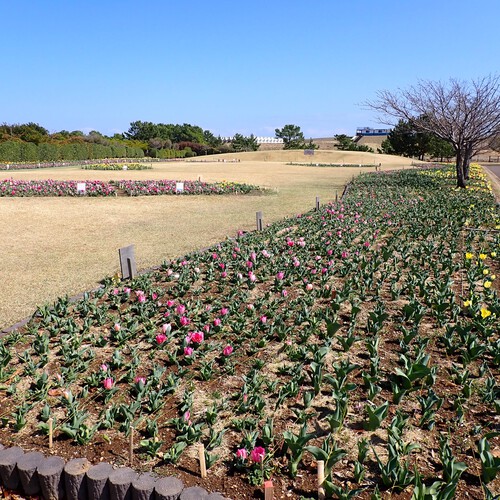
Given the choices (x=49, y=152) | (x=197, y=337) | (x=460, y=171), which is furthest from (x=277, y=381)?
(x=49, y=152)

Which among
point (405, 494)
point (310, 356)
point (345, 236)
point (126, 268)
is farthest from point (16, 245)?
point (405, 494)

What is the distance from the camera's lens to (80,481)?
2580mm

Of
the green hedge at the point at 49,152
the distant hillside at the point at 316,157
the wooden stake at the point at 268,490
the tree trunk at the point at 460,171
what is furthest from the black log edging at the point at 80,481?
the distant hillside at the point at 316,157

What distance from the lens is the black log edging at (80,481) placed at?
243 cm

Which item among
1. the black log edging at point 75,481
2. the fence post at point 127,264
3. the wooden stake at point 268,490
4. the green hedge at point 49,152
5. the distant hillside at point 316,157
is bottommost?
the black log edging at point 75,481

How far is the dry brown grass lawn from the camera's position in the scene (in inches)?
269

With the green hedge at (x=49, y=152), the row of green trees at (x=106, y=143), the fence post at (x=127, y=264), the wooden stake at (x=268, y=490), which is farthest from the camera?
the row of green trees at (x=106, y=143)

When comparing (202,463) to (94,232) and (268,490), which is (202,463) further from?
(94,232)

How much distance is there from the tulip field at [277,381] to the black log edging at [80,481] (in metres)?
0.15

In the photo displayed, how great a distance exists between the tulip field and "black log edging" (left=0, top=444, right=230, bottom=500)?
15 centimetres

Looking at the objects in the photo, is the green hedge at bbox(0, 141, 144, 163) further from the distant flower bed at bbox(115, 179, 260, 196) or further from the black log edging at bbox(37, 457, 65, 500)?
the black log edging at bbox(37, 457, 65, 500)

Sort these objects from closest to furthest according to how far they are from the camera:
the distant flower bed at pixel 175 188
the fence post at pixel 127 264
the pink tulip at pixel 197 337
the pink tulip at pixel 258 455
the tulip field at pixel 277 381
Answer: the pink tulip at pixel 258 455
the tulip field at pixel 277 381
the pink tulip at pixel 197 337
the fence post at pixel 127 264
the distant flower bed at pixel 175 188

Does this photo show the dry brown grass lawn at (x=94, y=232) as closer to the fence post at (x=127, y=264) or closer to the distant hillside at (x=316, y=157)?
the fence post at (x=127, y=264)

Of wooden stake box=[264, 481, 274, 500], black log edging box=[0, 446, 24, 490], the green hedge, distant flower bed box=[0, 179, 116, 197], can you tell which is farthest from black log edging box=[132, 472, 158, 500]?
the green hedge
